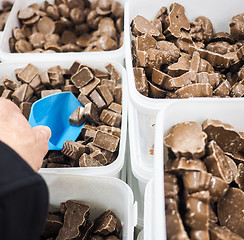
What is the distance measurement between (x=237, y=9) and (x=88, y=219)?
127cm

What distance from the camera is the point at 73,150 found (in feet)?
4.28

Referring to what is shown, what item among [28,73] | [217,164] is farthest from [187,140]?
[28,73]

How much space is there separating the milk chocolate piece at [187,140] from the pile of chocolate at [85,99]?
0.46 meters

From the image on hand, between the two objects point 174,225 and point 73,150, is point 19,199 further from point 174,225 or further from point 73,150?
point 73,150

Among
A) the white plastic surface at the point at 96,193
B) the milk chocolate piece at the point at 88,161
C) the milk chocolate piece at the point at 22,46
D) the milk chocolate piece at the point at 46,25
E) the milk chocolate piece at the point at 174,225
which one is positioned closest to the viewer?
the milk chocolate piece at the point at 174,225

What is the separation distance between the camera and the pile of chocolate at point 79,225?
1.16 m

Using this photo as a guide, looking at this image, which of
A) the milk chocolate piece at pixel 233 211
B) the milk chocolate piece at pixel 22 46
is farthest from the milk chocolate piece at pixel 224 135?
the milk chocolate piece at pixel 22 46

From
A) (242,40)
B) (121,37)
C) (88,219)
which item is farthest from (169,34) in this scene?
(88,219)

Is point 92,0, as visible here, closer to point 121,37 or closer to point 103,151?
point 121,37

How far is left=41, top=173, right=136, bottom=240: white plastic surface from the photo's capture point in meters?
1.17

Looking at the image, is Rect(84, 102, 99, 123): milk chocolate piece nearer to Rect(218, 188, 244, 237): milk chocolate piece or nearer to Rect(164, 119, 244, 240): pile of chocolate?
Rect(164, 119, 244, 240): pile of chocolate

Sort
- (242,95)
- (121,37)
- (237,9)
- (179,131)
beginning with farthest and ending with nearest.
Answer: (121,37)
(237,9)
(242,95)
(179,131)

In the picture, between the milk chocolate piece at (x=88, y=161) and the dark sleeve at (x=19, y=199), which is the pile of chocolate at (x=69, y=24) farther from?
the dark sleeve at (x=19, y=199)

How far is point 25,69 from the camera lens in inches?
63.1
